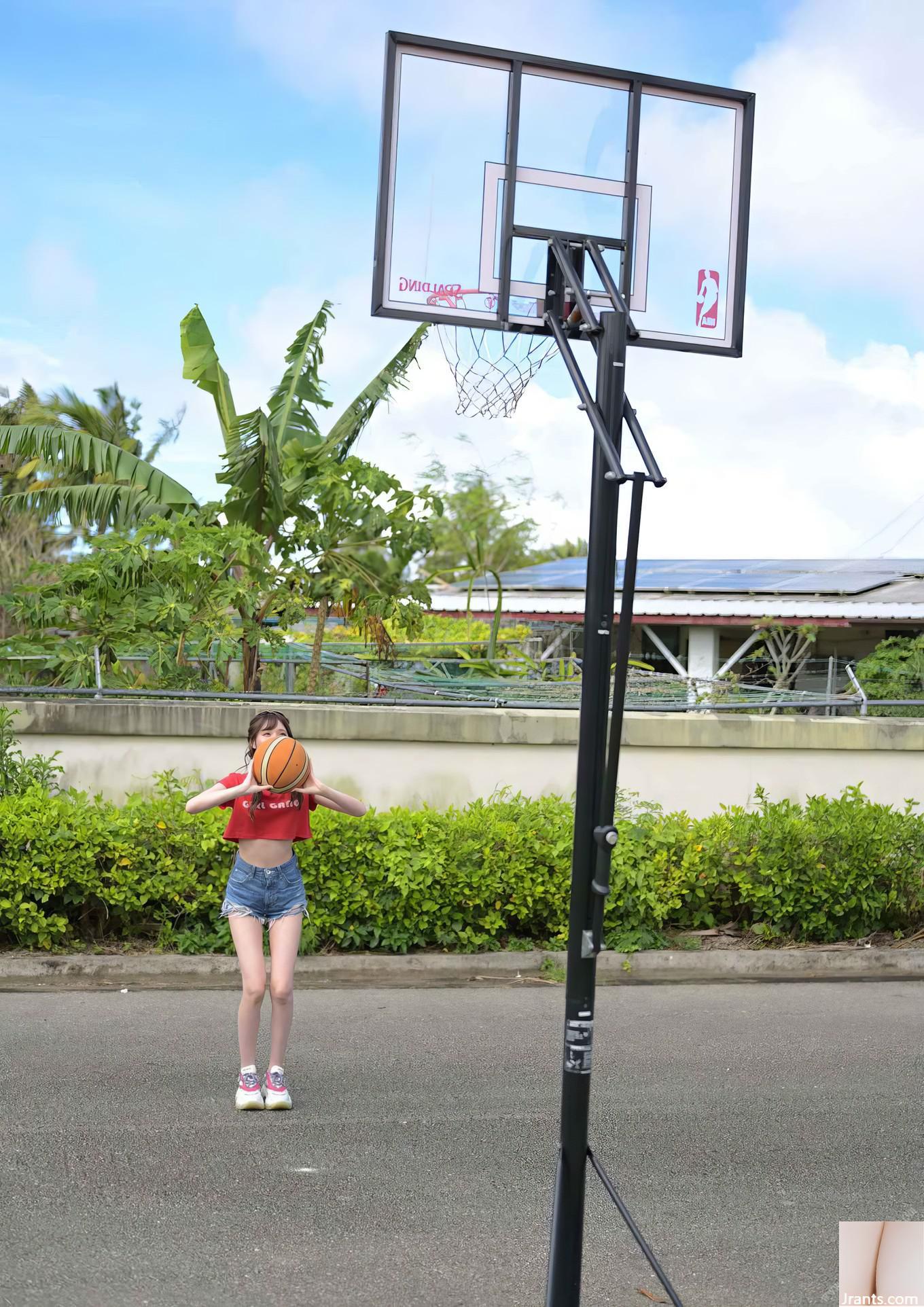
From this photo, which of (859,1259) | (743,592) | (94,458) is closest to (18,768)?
(94,458)


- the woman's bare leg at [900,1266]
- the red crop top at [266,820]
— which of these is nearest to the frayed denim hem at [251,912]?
the red crop top at [266,820]

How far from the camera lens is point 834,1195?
476 centimetres

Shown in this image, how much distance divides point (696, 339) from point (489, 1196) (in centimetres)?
355

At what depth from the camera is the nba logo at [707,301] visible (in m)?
5.01

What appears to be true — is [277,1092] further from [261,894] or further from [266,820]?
[266,820]

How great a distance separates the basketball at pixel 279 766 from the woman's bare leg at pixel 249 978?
2.25 feet

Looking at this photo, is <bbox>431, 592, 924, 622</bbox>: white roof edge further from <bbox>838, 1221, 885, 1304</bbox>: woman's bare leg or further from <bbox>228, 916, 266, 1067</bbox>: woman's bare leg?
<bbox>838, 1221, 885, 1304</bbox>: woman's bare leg

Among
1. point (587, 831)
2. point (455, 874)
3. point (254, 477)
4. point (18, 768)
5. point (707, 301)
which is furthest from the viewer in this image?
point (254, 477)

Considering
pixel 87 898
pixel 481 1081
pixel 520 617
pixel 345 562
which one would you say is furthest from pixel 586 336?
pixel 520 617

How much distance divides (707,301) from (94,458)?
9.94m

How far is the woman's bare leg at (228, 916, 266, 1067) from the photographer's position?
551cm

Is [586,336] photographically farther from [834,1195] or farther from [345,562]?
[345,562]

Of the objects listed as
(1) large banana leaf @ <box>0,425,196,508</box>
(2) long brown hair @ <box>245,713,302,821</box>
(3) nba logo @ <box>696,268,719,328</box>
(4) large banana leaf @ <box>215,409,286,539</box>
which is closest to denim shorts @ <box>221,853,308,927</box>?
(2) long brown hair @ <box>245,713,302,821</box>

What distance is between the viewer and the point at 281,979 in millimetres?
5547
